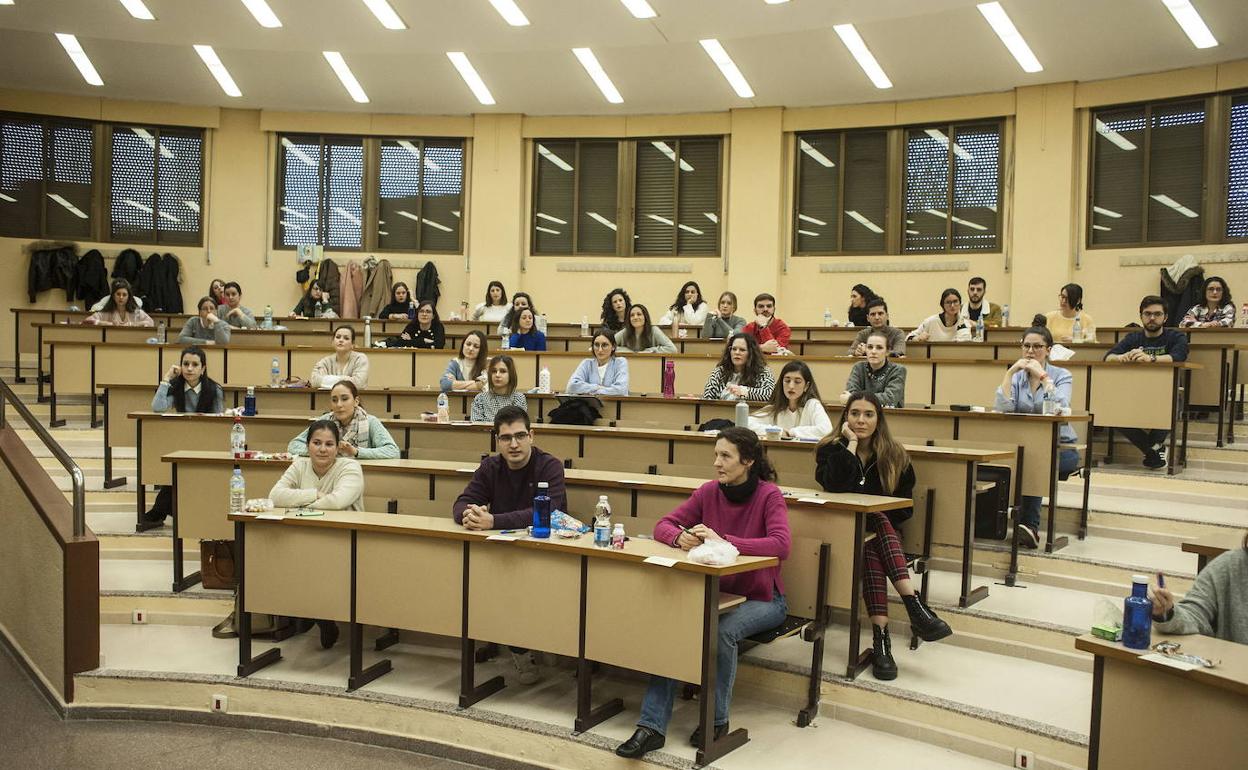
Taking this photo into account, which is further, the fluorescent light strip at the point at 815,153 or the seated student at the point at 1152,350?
the fluorescent light strip at the point at 815,153

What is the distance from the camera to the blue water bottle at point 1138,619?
283 cm

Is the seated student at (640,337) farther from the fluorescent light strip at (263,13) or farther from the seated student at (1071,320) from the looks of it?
the fluorescent light strip at (263,13)

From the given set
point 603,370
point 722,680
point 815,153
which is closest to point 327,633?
point 722,680

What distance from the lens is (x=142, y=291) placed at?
43.4 ft

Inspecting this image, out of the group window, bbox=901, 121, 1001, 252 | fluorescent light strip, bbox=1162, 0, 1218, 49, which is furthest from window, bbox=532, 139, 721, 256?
fluorescent light strip, bbox=1162, 0, 1218, 49

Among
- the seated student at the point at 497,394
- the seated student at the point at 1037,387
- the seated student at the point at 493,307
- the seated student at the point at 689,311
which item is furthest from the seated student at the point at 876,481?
the seated student at the point at 493,307

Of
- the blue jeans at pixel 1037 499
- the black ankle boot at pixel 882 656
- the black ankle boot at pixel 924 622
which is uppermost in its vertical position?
the blue jeans at pixel 1037 499

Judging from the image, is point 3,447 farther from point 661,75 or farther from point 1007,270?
point 1007,270

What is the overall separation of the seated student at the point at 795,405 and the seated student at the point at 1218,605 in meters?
2.79

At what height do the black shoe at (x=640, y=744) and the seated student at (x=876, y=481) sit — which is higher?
the seated student at (x=876, y=481)

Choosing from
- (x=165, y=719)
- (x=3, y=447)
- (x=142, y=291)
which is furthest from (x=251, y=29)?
(x=165, y=719)

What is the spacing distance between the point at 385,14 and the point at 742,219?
516 centimetres

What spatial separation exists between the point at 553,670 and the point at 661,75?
29.7 ft

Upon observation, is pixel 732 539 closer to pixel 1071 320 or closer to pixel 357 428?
pixel 357 428
